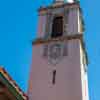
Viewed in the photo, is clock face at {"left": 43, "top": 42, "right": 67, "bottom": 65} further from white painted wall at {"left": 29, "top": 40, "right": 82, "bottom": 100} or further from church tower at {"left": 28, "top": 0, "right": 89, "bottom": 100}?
white painted wall at {"left": 29, "top": 40, "right": 82, "bottom": 100}

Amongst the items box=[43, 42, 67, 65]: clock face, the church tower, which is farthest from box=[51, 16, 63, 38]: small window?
box=[43, 42, 67, 65]: clock face

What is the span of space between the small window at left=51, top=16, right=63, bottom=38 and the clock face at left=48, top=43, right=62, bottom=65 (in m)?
1.77

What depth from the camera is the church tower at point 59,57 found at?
751 inches

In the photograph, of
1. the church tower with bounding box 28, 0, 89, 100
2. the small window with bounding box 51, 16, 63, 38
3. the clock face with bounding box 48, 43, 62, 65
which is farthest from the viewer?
the small window with bounding box 51, 16, 63, 38

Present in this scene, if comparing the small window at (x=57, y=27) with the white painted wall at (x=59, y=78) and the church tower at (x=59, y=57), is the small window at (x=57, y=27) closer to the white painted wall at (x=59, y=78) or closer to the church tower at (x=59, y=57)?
the church tower at (x=59, y=57)

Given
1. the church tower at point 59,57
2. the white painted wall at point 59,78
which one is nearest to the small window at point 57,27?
the church tower at point 59,57

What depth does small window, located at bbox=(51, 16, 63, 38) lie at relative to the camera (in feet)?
78.4

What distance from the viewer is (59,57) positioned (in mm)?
21219

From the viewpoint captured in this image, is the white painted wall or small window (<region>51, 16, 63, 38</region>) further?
small window (<region>51, 16, 63, 38</region>)

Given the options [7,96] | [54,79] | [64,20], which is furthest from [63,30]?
[7,96]

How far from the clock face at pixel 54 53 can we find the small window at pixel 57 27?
177 cm

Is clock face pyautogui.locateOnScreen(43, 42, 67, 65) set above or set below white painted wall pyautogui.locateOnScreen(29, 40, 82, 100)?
above

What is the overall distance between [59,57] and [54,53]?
0.61 meters

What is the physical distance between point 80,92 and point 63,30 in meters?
7.06
